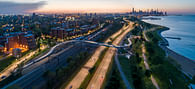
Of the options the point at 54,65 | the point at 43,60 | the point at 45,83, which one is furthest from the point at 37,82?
the point at 43,60

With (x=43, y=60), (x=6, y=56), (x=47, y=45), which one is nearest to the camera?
(x=43, y=60)

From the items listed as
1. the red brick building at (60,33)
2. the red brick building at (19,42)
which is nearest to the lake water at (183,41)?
the red brick building at (60,33)

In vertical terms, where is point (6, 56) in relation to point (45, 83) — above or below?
above

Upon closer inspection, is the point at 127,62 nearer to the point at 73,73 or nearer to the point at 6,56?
the point at 73,73

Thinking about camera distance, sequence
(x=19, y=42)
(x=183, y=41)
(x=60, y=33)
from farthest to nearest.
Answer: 1. (x=183, y=41)
2. (x=60, y=33)
3. (x=19, y=42)

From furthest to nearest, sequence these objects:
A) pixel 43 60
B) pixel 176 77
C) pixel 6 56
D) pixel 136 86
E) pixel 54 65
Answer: pixel 6 56 → pixel 43 60 → pixel 54 65 → pixel 176 77 → pixel 136 86

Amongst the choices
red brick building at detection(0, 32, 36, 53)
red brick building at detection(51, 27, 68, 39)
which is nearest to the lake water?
red brick building at detection(51, 27, 68, 39)

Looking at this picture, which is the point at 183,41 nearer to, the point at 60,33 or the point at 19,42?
the point at 60,33

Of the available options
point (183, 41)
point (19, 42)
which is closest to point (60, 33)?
point (19, 42)

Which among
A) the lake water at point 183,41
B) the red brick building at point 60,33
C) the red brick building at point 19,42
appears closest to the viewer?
the red brick building at point 19,42

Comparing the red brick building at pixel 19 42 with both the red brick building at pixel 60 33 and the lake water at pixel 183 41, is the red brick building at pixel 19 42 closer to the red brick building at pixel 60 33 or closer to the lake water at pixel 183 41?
the red brick building at pixel 60 33

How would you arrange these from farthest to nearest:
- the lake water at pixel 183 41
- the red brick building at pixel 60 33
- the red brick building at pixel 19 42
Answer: the red brick building at pixel 60 33
the lake water at pixel 183 41
the red brick building at pixel 19 42
